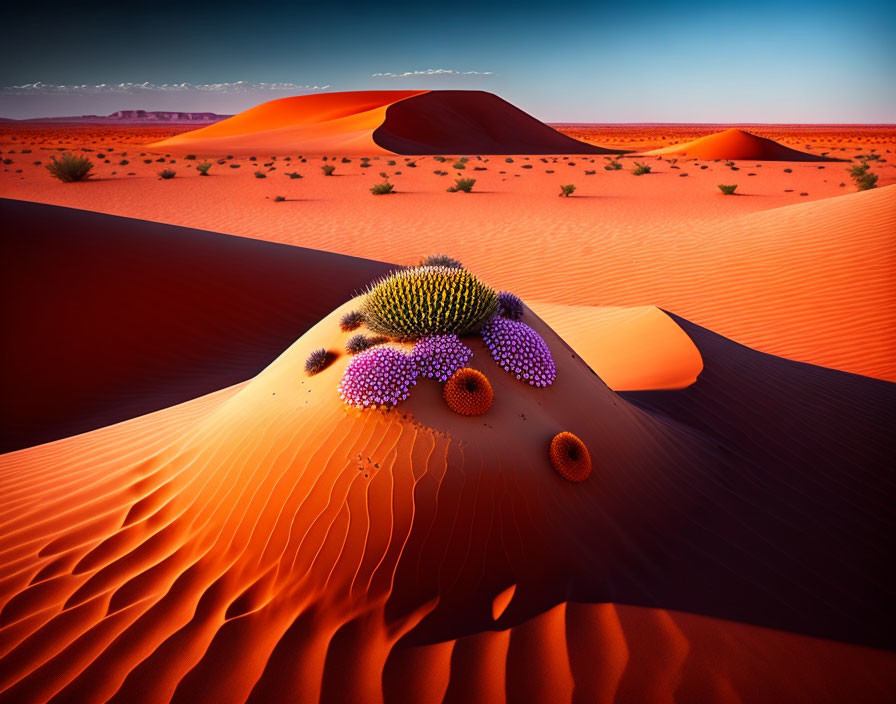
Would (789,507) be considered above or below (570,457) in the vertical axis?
below

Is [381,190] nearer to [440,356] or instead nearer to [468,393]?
[440,356]

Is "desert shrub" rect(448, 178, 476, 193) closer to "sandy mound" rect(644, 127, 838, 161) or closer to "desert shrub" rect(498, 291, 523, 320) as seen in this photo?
"desert shrub" rect(498, 291, 523, 320)

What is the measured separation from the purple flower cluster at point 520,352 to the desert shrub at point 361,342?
0.90 m

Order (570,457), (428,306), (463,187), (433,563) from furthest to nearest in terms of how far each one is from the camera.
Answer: (463,187) < (428,306) < (570,457) < (433,563)

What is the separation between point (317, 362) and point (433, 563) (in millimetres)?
2008

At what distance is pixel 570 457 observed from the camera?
3.94 metres

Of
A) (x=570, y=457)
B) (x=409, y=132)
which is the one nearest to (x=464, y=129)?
(x=409, y=132)

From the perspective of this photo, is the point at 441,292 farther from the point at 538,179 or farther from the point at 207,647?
the point at 538,179

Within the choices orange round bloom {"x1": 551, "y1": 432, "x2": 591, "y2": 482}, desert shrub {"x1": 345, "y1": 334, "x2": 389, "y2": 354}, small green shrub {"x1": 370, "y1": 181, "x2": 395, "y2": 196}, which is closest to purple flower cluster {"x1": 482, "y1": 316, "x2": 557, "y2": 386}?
orange round bloom {"x1": 551, "y1": 432, "x2": 591, "y2": 482}

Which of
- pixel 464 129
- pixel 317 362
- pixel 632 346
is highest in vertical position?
pixel 317 362

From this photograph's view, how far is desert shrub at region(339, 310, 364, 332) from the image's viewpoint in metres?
4.87

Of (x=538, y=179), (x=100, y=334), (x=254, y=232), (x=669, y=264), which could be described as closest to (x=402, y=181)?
(x=538, y=179)

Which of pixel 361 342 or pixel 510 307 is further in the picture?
pixel 510 307

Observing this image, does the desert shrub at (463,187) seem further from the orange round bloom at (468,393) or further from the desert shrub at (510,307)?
the orange round bloom at (468,393)
